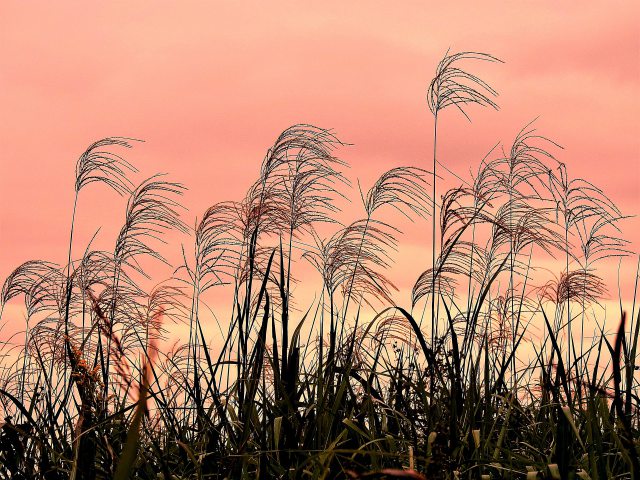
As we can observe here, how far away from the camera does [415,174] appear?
4793 mm

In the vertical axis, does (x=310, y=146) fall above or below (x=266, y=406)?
above

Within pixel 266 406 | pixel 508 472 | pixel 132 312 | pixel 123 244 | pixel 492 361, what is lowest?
pixel 508 472

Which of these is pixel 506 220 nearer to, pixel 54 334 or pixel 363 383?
pixel 363 383

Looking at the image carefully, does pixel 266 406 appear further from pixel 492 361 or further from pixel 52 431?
pixel 492 361

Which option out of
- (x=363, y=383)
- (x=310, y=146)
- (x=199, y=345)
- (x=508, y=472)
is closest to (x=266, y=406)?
(x=363, y=383)

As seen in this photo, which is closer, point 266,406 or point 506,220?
point 266,406

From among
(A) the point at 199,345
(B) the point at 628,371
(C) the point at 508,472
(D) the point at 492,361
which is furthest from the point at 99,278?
(B) the point at 628,371

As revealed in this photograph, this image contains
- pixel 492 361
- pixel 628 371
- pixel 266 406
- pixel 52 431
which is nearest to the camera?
pixel 628 371

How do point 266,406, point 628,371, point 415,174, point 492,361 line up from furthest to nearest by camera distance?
point 415,174 < point 492,361 < point 266,406 < point 628,371

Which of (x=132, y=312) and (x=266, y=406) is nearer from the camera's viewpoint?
(x=266, y=406)

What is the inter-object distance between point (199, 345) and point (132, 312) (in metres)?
0.44

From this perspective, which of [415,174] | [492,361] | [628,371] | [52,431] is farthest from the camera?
[415,174]

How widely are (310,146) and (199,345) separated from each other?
1.32 metres

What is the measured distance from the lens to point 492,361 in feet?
14.4
